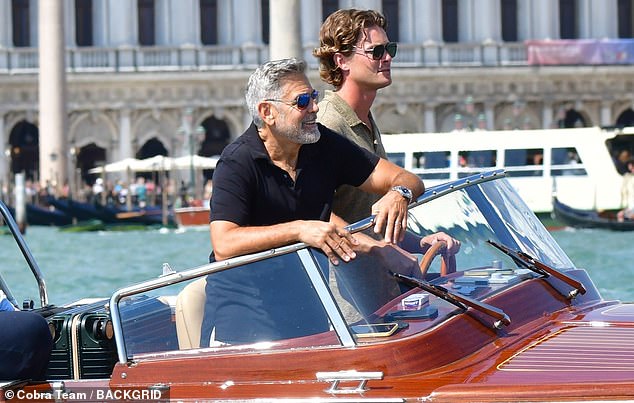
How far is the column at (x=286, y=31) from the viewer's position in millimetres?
22906

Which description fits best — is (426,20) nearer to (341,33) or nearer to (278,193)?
(341,33)

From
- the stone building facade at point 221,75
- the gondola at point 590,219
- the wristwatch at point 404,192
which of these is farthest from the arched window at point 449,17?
the wristwatch at point 404,192

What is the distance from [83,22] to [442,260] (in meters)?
38.1

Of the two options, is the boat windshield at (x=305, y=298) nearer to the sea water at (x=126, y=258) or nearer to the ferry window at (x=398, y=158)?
the sea water at (x=126, y=258)

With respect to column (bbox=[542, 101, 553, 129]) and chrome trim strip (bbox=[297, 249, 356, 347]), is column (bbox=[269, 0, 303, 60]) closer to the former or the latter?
column (bbox=[542, 101, 553, 129])

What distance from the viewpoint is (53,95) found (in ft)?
118

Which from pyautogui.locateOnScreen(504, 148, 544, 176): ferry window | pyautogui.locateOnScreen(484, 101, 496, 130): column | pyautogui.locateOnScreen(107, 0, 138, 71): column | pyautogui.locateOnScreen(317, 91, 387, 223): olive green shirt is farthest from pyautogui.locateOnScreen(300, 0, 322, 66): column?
pyautogui.locateOnScreen(317, 91, 387, 223): olive green shirt

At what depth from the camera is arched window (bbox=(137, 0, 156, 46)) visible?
136 ft

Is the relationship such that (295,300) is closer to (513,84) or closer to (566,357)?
(566,357)

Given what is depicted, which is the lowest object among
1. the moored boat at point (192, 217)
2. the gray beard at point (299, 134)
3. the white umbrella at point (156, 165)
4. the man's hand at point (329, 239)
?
the moored boat at point (192, 217)

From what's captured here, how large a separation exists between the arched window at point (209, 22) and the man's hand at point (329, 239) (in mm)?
37845

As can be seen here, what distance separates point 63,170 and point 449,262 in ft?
106

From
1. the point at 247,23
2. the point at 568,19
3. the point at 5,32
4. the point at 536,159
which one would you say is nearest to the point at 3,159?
the point at 5,32

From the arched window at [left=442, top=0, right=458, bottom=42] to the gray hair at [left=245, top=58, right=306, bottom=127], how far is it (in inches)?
1515
